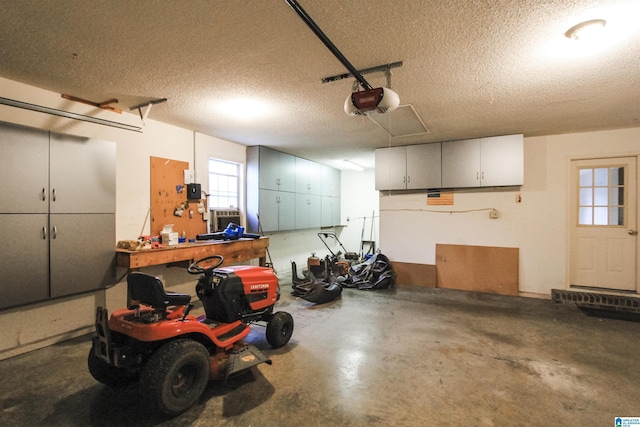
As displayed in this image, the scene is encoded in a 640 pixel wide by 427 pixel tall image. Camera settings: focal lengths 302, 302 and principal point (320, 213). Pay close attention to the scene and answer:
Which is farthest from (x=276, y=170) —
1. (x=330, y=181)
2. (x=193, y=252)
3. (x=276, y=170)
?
(x=193, y=252)

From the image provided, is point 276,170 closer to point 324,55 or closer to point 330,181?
point 330,181

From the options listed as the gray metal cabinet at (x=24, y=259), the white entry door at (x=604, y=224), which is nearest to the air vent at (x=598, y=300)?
the white entry door at (x=604, y=224)

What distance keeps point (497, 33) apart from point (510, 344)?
2.76 m

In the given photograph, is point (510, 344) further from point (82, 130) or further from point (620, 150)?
point (82, 130)

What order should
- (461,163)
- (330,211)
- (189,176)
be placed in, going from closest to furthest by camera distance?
(189,176) < (461,163) < (330,211)

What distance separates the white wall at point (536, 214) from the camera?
445 centimetres

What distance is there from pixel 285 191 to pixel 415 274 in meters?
2.93

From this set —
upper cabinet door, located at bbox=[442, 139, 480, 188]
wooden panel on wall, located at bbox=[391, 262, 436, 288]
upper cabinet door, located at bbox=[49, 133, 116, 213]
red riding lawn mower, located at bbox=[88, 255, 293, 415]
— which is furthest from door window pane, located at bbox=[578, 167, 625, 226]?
upper cabinet door, located at bbox=[49, 133, 116, 213]

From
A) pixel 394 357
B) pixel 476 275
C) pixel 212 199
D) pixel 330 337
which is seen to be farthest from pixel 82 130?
pixel 476 275

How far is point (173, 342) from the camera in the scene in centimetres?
196

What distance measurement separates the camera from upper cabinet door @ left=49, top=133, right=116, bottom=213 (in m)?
2.82

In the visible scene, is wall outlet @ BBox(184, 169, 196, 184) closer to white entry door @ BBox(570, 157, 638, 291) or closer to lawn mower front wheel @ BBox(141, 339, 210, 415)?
lawn mower front wheel @ BBox(141, 339, 210, 415)

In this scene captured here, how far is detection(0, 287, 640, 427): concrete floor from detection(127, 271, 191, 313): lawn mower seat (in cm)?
68

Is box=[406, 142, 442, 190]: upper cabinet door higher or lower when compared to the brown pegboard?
higher
